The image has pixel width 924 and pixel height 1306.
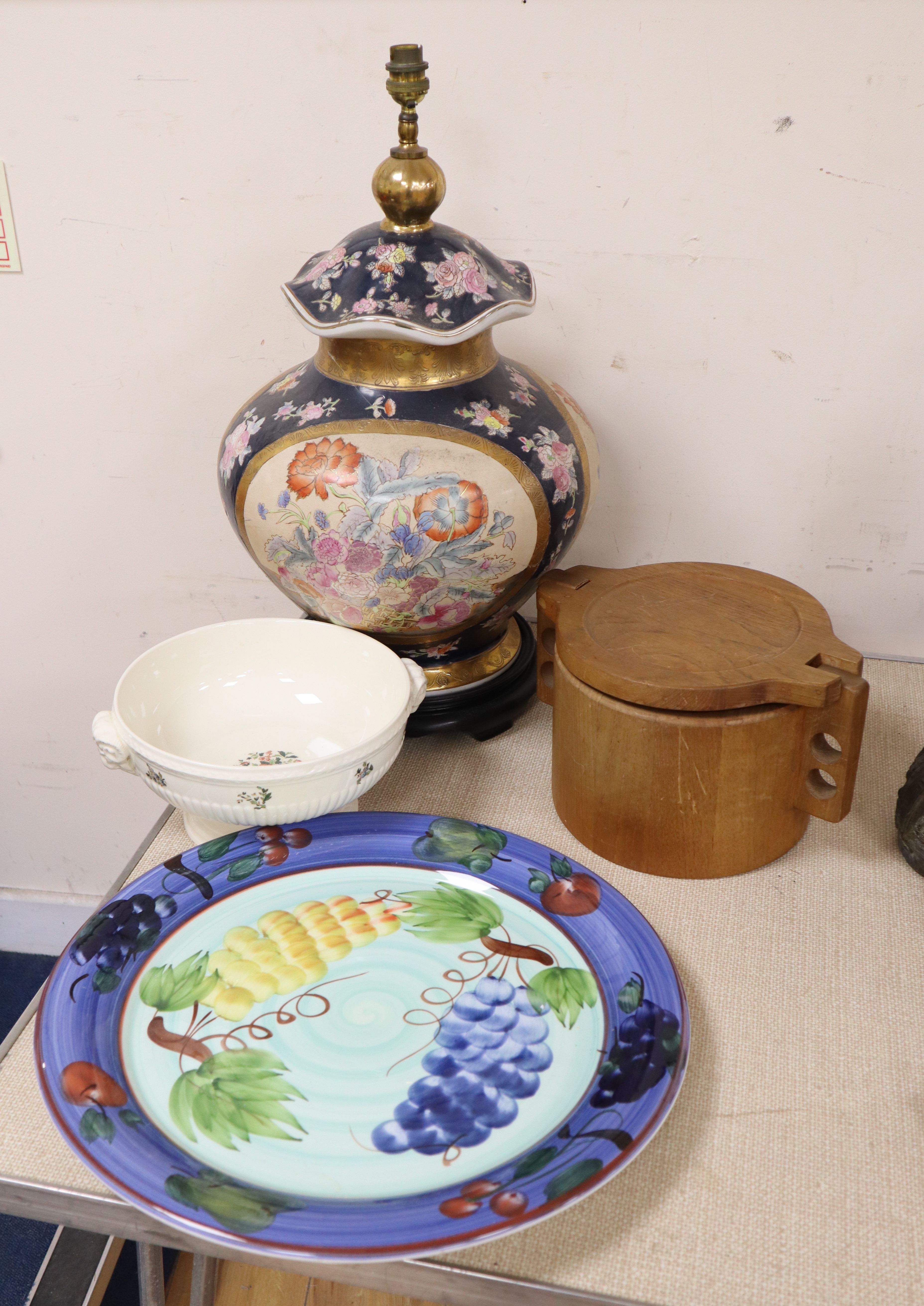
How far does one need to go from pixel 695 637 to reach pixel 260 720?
0.32 meters

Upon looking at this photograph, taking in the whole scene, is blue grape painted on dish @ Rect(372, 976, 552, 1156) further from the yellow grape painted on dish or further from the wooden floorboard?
the wooden floorboard

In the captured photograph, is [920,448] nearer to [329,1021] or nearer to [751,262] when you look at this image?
[751,262]

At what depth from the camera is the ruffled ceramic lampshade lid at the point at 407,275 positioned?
2.19 ft

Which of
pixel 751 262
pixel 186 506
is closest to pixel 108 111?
pixel 186 506

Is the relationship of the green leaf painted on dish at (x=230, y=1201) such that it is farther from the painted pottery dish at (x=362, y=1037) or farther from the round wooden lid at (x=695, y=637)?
the round wooden lid at (x=695, y=637)

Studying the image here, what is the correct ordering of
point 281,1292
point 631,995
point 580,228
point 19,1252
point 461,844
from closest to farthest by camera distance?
point 631,995, point 461,844, point 580,228, point 281,1292, point 19,1252

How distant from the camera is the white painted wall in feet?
2.70

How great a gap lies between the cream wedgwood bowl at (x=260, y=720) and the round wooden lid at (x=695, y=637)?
0.41 feet

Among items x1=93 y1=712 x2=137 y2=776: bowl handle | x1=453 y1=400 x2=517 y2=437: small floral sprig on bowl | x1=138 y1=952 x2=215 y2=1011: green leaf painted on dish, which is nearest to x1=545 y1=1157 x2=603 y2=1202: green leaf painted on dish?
x1=138 y1=952 x2=215 y2=1011: green leaf painted on dish

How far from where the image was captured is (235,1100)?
510 millimetres

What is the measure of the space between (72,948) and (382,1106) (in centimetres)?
20

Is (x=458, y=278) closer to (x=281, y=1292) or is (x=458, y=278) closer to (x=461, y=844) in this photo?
(x=461, y=844)

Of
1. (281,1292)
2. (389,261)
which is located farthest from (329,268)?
(281,1292)

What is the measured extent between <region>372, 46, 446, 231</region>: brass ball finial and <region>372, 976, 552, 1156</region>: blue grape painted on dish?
→ 505mm
